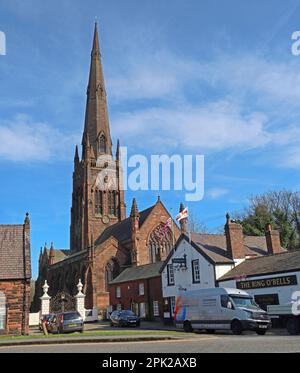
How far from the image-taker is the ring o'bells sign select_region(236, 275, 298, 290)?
24727 millimetres

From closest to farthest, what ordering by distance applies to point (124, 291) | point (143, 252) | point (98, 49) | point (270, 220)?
point (124, 291)
point (270, 220)
point (143, 252)
point (98, 49)

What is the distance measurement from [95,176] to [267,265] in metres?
52.7

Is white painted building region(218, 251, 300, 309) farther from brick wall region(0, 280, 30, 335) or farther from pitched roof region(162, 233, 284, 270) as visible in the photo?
brick wall region(0, 280, 30, 335)

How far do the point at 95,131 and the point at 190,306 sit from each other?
5887 centimetres

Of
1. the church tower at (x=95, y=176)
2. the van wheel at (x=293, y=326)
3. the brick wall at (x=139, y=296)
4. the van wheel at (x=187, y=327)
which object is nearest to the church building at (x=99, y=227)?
the church tower at (x=95, y=176)

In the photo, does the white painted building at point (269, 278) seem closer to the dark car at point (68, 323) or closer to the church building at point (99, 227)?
the dark car at point (68, 323)

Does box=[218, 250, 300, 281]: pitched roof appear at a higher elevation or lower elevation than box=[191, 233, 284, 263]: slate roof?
lower

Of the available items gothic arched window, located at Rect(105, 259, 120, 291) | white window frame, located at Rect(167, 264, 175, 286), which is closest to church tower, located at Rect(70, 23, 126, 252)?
gothic arched window, located at Rect(105, 259, 120, 291)

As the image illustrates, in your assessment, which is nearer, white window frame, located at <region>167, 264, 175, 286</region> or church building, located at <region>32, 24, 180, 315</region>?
white window frame, located at <region>167, 264, 175, 286</region>

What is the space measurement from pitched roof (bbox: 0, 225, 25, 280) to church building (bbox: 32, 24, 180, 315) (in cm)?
2294

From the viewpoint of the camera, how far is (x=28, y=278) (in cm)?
2755

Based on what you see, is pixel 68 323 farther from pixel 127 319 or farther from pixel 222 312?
pixel 222 312
